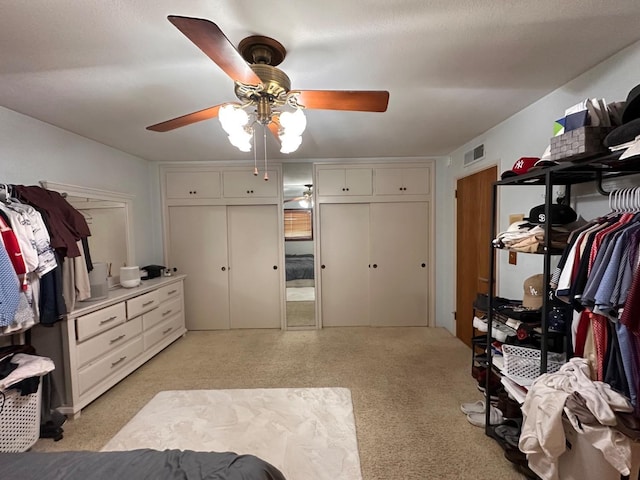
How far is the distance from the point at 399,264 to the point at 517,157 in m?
1.96

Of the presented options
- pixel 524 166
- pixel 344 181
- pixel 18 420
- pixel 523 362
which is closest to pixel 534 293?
pixel 523 362

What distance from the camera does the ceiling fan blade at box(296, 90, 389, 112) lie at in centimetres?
135

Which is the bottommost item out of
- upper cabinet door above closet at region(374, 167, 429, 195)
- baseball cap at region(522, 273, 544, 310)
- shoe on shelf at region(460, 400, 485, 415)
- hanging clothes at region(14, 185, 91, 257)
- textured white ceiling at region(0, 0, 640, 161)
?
shoe on shelf at region(460, 400, 485, 415)

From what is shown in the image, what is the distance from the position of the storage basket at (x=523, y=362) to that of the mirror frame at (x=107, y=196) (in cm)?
365

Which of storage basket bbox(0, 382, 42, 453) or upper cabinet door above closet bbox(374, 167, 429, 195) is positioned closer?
storage basket bbox(0, 382, 42, 453)

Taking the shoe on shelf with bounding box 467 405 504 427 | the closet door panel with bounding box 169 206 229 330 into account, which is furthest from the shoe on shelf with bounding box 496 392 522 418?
the closet door panel with bounding box 169 206 229 330

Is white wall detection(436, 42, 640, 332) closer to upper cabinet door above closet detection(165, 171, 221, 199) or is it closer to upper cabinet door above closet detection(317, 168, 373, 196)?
upper cabinet door above closet detection(317, 168, 373, 196)

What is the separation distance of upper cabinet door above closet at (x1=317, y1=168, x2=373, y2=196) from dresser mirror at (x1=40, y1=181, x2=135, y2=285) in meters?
2.35

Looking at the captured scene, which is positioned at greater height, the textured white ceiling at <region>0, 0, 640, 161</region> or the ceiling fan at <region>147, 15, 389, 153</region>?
the textured white ceiling at <region>0, 0, 640, 161</region>

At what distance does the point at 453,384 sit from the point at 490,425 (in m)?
0.61

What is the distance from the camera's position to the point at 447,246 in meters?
3.79

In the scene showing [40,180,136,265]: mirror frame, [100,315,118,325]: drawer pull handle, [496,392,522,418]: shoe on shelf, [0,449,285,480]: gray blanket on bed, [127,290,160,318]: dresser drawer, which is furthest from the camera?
[127,290,160,318]: dresser drawer

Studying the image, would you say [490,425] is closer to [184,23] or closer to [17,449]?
[184,23]

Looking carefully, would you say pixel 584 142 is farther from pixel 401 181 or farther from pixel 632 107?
pixel 401 181
